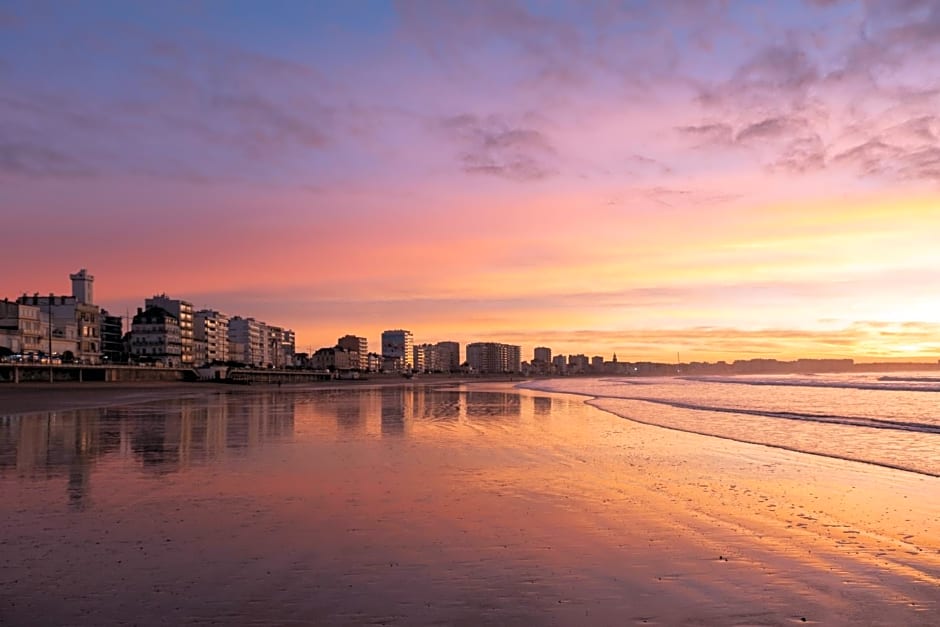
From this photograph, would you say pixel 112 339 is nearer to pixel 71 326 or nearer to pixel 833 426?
pixel 71 326

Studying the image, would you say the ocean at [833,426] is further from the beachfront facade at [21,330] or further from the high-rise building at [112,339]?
the high-rise building at [112,339]

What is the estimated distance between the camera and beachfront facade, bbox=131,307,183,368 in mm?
169375

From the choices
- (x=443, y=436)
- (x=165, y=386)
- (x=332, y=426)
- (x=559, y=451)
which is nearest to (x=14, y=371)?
(x=165, y=386)

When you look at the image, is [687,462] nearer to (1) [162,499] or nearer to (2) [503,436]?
(2) [503,436]

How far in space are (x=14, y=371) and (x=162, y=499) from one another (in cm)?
8408

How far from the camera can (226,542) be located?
10.8 m

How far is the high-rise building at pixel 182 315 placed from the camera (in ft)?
597

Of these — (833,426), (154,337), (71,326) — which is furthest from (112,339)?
(833,426)

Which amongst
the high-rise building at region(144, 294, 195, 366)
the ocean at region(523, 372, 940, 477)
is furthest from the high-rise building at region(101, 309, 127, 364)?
the ocean at region(523, 372, 940, 477)

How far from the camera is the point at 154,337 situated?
171 m

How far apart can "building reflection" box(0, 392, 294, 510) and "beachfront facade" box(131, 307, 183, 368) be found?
138501 mm

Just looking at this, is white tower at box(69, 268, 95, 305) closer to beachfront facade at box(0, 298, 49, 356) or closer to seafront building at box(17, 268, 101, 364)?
seafront building at box(17, 268, 101, 364)

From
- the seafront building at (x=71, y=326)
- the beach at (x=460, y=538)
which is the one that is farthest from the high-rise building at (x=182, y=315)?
the beach at (x=460, y=538)

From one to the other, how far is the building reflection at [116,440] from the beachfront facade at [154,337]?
454 feet
